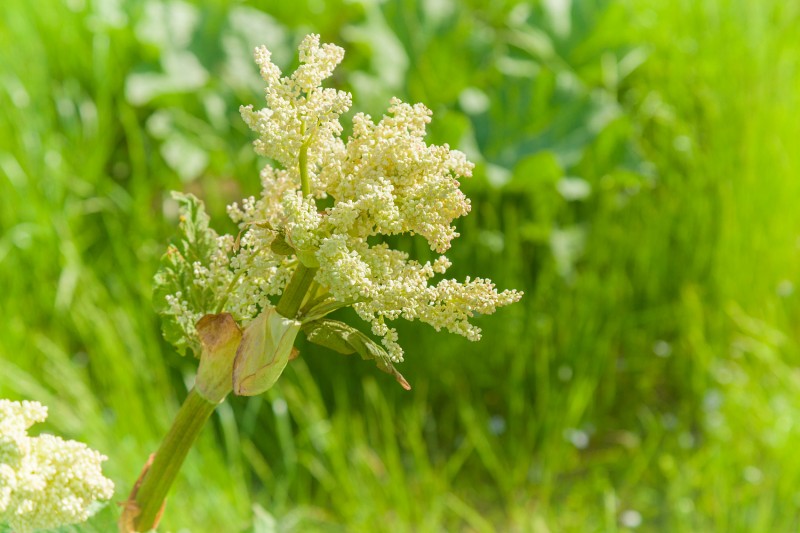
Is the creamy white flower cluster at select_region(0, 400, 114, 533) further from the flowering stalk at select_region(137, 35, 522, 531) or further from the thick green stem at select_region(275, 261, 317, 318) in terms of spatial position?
the thick green stem at select_region(275, 261, 317, 318)

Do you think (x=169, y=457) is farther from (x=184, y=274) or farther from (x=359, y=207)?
(x=359, y=207)

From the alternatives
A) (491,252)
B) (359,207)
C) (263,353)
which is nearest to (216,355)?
(263,353)

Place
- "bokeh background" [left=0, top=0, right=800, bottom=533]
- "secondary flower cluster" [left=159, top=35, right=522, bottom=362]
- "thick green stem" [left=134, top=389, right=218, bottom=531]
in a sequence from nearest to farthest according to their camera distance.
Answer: "secondary flower cluster" [left=159, top=35, right=522, bottom=362], "thick green stem" [left=134, top=389, right=218, bottom=531], "bokeh background" [left=0, top=0, right=800, bottom=533]

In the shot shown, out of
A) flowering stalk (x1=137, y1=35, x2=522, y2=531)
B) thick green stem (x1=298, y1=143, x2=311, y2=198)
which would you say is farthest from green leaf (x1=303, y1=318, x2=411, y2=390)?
thick green stem (x1=298, y1=143, x2=311, y2=198)

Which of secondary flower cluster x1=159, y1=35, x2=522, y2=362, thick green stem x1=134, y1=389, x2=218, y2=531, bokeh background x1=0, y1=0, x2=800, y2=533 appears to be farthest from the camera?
bokeh background x1=0, y1=0, x2=800, y2=533

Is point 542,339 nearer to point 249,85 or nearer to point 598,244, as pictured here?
point 598,244

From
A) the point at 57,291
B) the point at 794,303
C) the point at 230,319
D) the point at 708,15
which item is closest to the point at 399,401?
the point at 57,291
